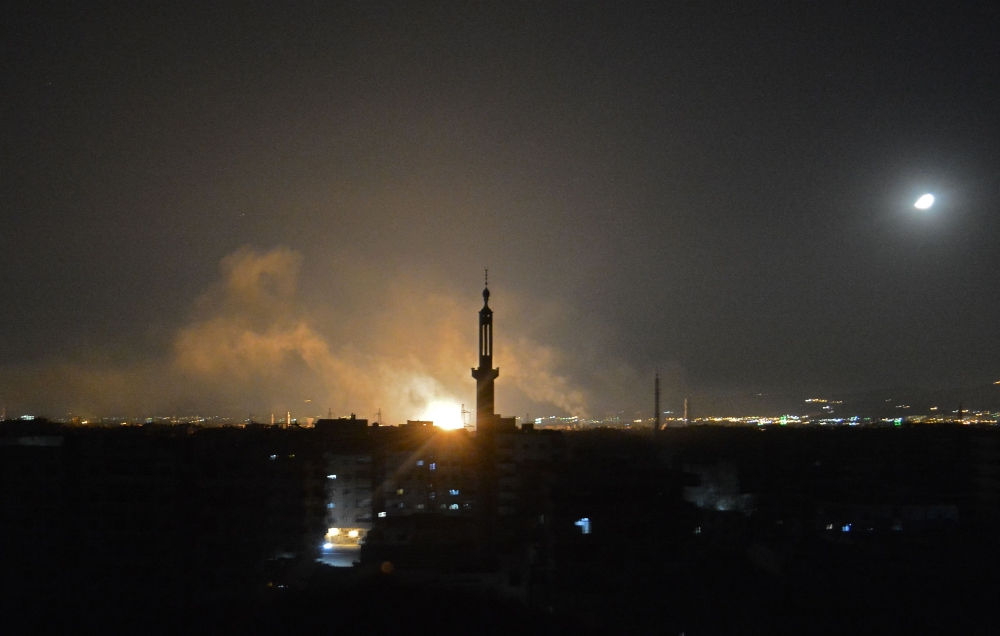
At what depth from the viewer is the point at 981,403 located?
32.3ft

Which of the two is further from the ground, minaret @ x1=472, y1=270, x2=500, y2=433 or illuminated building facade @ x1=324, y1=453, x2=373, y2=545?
minaret @ x1=472, y1=270, x2=500, y2=433

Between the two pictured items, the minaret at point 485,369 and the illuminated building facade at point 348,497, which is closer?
the illuminated building facade at point 348,497

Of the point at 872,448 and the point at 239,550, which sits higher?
the point at 872,448

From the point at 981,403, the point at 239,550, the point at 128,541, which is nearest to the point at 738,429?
the point at 981,403

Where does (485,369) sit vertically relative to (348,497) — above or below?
above

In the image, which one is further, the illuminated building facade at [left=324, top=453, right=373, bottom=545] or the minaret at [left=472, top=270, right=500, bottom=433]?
the minaret at [left=472, top=270, right=500, bottom=433]

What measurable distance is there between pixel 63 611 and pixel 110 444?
6.58 ft

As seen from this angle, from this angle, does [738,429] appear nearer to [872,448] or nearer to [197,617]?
[872,448]

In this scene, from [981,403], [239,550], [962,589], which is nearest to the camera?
[962,589]

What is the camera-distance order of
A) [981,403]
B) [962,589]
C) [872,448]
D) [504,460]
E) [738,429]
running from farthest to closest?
[738,429] → [981,403] → [872,448] → [504,460] → [962,589]

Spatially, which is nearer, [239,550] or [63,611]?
[63,611]

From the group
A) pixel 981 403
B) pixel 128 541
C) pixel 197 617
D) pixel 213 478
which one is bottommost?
pixel 197 617

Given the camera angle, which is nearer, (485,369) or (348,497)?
(348,497)

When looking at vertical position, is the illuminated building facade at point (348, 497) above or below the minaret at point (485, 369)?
below
